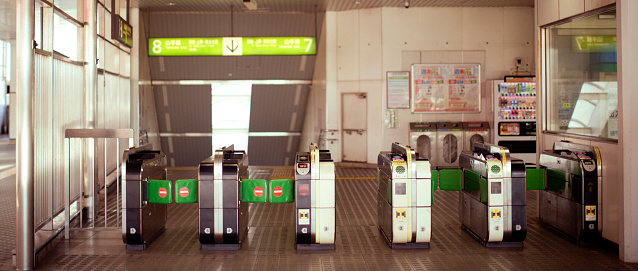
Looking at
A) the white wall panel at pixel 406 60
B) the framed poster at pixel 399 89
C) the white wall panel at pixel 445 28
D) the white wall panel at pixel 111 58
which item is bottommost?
the framed poster at pixel 399 89

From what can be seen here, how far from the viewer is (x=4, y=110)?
29266 mm

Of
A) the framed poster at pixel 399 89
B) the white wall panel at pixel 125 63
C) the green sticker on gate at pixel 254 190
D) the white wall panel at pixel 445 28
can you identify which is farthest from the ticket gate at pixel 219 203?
the white wall panel at pixel 445 28

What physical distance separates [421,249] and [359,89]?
7096 millimetres

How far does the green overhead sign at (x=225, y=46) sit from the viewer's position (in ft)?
38.6

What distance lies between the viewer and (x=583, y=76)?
666cm

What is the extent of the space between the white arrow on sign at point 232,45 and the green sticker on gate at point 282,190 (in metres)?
6.50

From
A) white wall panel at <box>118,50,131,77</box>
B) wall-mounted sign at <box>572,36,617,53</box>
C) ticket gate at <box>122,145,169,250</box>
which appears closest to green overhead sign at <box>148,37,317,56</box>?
white wall panel at <box>118,50,131,77</box>

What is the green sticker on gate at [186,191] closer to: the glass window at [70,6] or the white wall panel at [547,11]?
the glass window at [70,6]

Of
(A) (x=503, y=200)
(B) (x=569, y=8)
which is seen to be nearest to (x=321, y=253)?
(A) (x=503, y=200)

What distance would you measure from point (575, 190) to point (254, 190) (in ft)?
11.2

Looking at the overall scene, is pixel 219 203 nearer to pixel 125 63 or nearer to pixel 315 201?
pixel 315 201

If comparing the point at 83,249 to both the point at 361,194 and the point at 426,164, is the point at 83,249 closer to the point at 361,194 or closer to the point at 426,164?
the point at 426,164

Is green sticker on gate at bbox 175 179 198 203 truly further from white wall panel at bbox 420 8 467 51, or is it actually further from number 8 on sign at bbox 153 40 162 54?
white wall panel at bbox 420 8 467 51

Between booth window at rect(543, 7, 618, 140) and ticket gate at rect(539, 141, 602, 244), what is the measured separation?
1.14 feet
